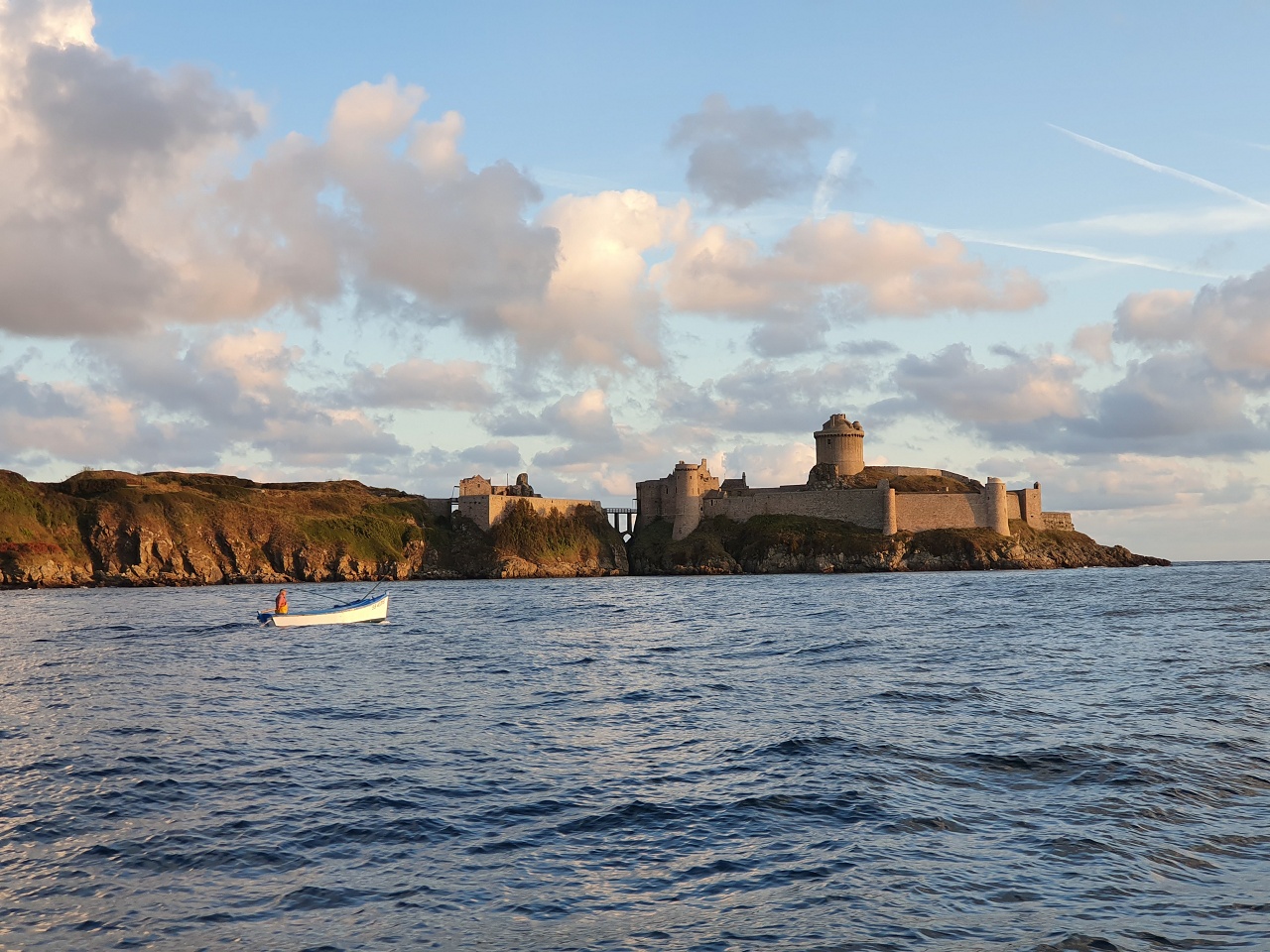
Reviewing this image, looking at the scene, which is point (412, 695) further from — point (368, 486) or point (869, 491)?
point (368, 486)

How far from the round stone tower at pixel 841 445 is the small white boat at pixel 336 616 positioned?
11485cm

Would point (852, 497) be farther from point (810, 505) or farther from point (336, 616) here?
point (336, 616)

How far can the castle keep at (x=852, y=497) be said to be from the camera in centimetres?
15362

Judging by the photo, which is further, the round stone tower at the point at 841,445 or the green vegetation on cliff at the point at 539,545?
the round stone tower at the point at 841,445

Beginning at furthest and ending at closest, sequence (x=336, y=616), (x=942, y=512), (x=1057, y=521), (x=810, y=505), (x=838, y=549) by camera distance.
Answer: (x=1057, y=521), (x=810, y=505), (x=942, y=512), (x=838, y=549), (x=336, y=616)

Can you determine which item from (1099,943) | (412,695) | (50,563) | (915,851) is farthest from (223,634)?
(50,563)

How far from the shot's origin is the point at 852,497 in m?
156

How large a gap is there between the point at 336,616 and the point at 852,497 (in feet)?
338

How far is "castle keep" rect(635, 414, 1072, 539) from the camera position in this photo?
154 metres

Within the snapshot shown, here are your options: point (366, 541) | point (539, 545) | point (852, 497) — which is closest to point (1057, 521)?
point (852, 497)

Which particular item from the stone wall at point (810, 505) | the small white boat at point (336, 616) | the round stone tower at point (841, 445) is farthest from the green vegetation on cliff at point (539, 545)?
the small white boat at point (336, 616)

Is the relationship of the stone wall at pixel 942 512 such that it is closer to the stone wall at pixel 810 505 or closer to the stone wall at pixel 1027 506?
the stone wall at pixel 810 505

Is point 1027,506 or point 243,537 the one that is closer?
point 243,537

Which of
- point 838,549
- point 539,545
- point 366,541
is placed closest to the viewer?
point 366,541
